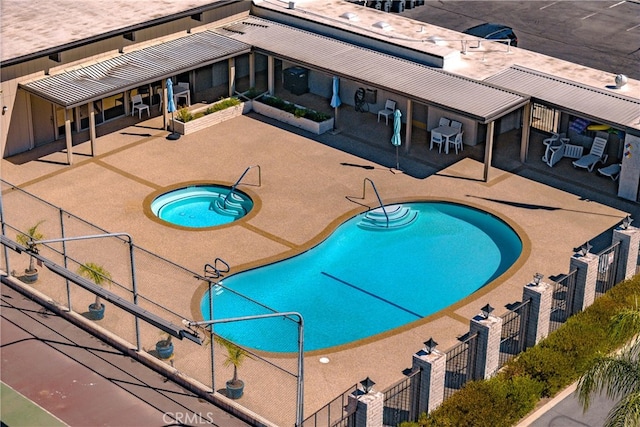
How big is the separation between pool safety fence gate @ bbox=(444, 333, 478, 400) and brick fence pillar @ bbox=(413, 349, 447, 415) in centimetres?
103

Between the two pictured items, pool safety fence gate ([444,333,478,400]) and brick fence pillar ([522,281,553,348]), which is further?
brick fence pillar ([522,281,553,348])

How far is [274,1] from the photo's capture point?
5041 cm

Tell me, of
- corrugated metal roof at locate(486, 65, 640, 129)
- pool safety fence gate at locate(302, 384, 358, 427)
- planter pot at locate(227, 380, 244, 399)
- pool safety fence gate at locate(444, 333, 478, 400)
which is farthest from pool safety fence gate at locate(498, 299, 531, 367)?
corrugated metal roof at locate(486, 65, 640, 129)

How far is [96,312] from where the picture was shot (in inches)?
1337

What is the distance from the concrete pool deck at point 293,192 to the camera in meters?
37.0

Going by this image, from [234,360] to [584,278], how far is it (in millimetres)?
10674

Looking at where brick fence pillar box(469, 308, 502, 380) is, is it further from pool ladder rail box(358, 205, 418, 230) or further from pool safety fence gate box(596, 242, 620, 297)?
pool ladder rail box(358, 205, 418, 230)

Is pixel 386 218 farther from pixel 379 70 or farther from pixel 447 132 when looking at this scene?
pixel 379 70

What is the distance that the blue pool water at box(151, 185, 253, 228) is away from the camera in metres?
40.6

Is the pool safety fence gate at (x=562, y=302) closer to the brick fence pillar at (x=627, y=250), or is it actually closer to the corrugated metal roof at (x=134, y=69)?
the brick fence pillar at (x=627, y=250)

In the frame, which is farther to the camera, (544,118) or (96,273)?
(544,118)

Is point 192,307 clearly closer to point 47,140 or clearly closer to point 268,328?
point 268,328

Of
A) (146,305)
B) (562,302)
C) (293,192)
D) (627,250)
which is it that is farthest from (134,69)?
(627,250)

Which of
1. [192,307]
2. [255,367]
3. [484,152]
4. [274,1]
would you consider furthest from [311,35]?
[255,367]
